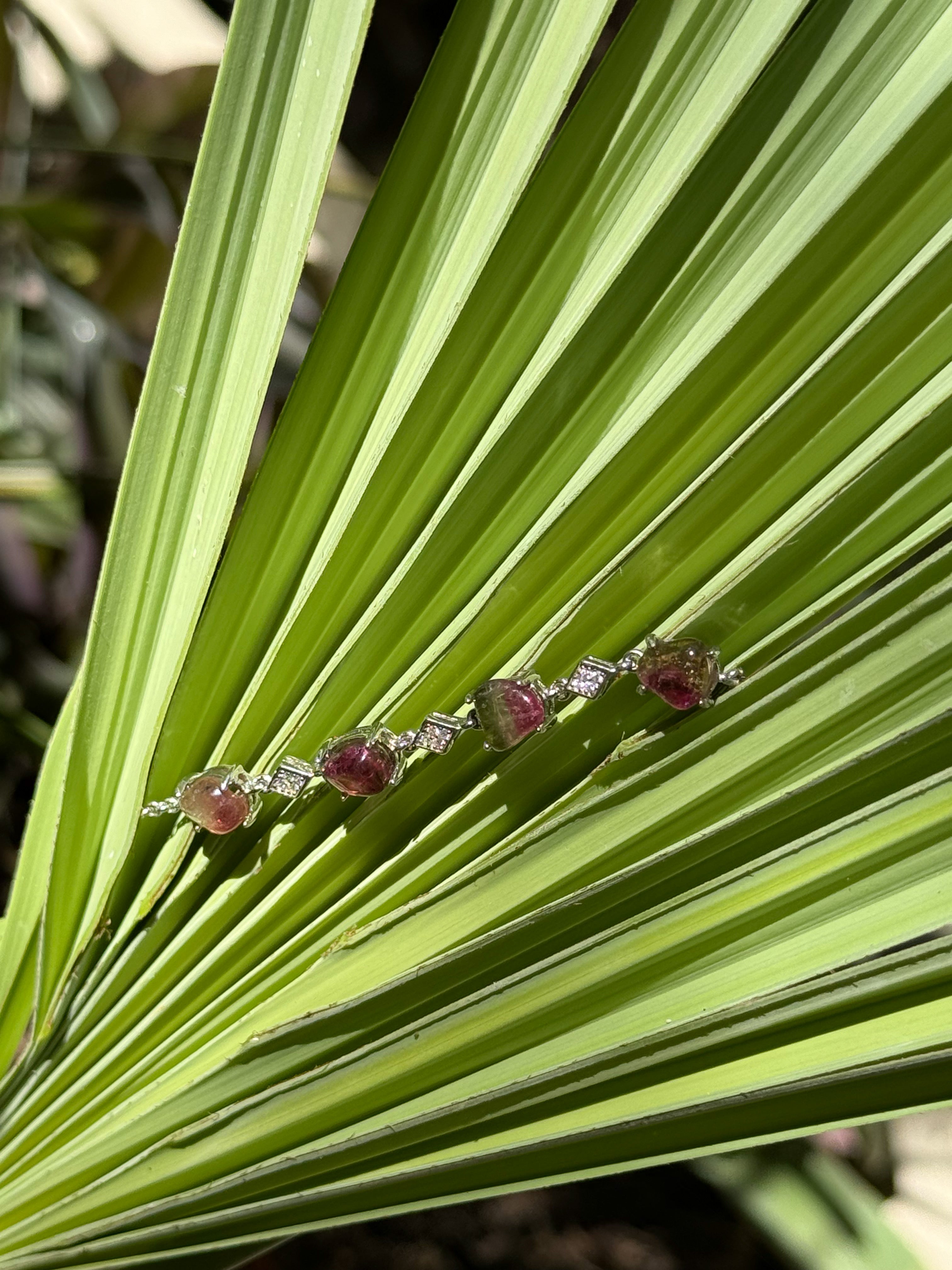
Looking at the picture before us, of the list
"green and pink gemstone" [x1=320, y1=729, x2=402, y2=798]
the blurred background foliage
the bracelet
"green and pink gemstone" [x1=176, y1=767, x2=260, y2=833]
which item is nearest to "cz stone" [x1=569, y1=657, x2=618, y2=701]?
the bracelet

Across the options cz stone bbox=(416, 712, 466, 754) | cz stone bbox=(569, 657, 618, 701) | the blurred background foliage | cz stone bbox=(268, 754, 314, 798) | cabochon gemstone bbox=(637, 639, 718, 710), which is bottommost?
cabochon gemstone bbox=(637, 639, 718, 710)

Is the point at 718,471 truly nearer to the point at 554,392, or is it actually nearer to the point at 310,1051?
the point at 554,392

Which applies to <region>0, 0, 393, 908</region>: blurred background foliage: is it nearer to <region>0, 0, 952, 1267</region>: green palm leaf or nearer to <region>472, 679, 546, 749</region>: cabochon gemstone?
<region>0, 0, 952, 1267</region>: green palm leaf

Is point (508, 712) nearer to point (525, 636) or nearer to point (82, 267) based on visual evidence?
point (525, 636)

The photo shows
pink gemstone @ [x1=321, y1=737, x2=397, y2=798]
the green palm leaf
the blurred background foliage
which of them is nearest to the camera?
the green palm leaf

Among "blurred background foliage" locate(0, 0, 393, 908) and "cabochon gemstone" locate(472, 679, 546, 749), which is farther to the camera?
"blurred background foliage" locate(0, 0, 393, 908)

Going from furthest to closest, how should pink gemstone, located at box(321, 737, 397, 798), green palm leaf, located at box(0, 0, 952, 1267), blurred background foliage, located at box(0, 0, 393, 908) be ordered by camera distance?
blurred background foliage, located at box(0, 0, 393, 908)
pink gemstone, located at box(321, 737, 397, 798)
green palm leaf, located at box(0, 0, 952, 1267)

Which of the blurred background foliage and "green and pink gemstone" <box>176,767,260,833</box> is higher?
the blurred background foliage

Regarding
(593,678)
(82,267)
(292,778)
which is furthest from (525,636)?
(82,267)
